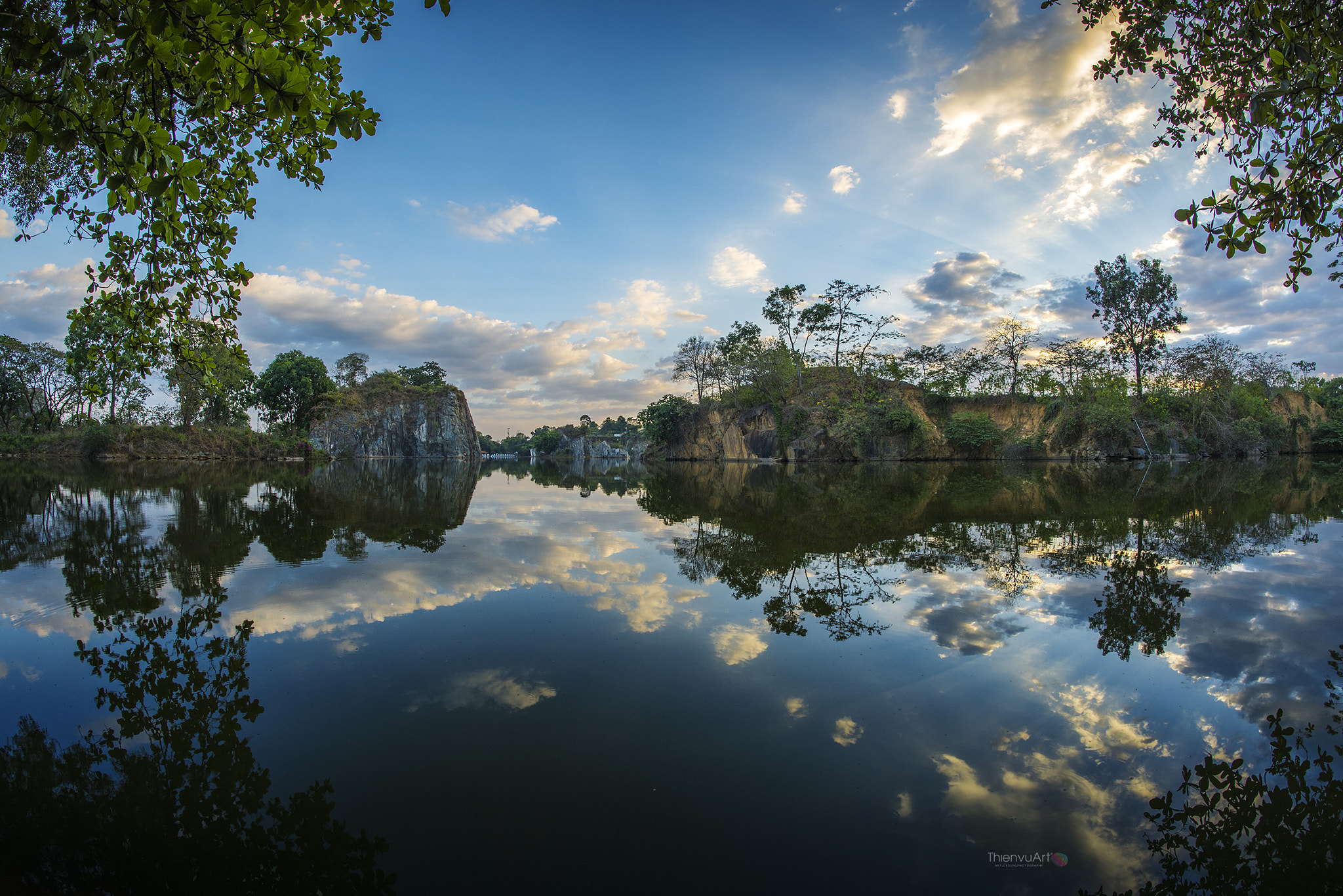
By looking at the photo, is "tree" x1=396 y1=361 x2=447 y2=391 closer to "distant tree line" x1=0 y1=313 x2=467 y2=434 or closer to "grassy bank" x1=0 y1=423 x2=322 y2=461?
"distant tree line" x1=0 y1=313 x2=467 y2=434

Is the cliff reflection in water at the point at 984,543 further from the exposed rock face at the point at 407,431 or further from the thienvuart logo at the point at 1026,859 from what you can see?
the exposed rock face at the point at 407,431

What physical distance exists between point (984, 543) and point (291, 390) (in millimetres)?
67971

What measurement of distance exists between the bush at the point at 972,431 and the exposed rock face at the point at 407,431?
58.4 meters

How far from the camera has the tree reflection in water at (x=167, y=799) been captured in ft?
5.76

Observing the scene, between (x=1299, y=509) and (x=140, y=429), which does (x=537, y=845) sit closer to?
(x=1299, y=509)

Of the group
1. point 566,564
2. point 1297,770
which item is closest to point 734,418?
point 566,564

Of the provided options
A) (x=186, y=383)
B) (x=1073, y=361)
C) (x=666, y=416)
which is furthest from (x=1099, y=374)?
(x=186, y=383)

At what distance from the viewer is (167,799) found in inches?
82.9

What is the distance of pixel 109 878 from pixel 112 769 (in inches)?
31.9

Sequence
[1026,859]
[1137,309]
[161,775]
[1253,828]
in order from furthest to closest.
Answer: [1137,309] < [161,775] < [1253,828] < [1026,859]

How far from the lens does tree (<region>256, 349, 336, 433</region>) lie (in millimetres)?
56375

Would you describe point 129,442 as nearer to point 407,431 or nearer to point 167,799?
point 407,431

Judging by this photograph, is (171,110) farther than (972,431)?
No

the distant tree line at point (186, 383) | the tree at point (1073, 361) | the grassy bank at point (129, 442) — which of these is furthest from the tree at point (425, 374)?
the tree at point (1073, 361)
